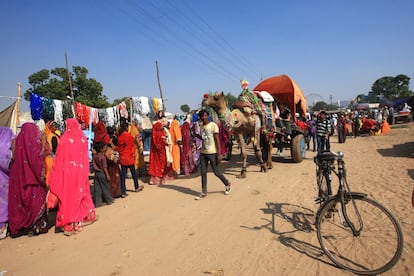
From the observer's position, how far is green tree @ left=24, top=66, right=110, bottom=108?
1011 inches

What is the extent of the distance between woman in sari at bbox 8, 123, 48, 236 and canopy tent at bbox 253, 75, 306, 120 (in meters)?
7.29

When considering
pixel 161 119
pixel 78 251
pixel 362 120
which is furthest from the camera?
pixel 362 120

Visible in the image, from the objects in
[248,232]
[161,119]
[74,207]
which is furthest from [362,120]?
[74,207]

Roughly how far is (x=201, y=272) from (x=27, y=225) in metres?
3.18

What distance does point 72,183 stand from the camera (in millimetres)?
4266

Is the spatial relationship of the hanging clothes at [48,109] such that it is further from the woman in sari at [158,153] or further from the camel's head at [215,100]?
the camel's head at [215,100]

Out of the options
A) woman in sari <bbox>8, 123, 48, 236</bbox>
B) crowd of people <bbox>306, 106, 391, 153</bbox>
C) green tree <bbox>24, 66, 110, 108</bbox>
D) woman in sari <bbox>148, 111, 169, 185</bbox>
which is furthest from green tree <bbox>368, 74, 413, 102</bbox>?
woman in sari <bbox>8, 123, 48, 236</bbox>

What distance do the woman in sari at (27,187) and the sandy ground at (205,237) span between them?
0.26 meters

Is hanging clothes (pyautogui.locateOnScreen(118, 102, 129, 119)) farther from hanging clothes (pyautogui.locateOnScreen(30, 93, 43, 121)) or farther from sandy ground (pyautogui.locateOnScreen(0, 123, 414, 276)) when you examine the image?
sandy ground (pyautogui.locateOnScreen(0, 123, 414, 276))

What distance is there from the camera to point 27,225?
13.5 ft

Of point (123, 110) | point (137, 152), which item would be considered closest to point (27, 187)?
point (137, 152)

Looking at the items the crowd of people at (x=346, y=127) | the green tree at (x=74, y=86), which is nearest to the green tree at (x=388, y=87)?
the crowd of people at (x=346, y=127)

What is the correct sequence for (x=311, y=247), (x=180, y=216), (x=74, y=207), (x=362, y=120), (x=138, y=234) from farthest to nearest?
(x=362, y=120) < (x=180, y=216) < (x=74, y=207) < (x=138, y=234) < (x=311, y=247)

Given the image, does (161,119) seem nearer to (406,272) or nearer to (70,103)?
(70,103)
